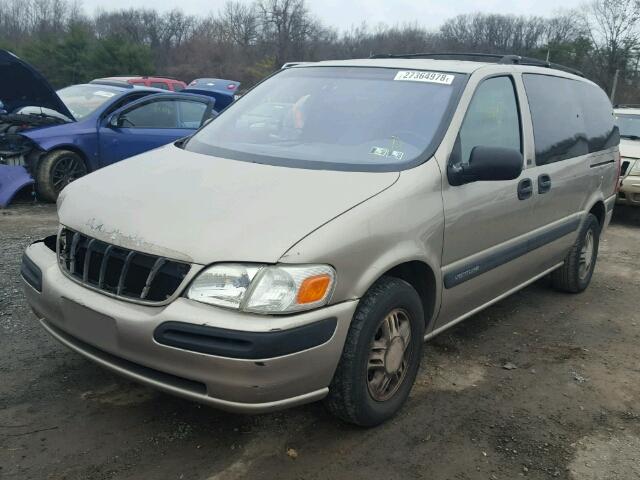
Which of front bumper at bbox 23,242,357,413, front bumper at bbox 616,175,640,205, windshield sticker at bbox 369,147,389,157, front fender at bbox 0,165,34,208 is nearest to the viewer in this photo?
front bumper at bbox 23,242,357,413

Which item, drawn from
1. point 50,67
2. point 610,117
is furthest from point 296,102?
point 50,67

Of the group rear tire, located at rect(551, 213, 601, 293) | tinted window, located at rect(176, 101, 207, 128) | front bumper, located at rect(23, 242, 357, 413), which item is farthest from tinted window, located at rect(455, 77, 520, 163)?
tinted window, located at rect(176, 101, 207, 128)

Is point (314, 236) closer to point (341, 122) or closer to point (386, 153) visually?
point (386, 153)

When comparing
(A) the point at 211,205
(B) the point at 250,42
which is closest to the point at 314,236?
(A) the point at 211,205

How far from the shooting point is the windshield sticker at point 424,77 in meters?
3.49

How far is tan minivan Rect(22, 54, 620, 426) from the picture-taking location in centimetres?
241

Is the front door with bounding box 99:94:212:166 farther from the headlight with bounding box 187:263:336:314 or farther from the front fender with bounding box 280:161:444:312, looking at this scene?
the headlight with bounding box 187:263:336:314

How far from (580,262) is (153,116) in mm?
5871

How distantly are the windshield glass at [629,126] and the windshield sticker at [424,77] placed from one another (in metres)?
7.37

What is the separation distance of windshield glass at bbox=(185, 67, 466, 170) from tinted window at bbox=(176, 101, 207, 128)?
5117 millimetres

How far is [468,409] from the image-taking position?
327 cm

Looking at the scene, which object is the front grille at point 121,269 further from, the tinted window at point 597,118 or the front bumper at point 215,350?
the tinted window at point 597,118

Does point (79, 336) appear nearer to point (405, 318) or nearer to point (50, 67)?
point (405, 318)

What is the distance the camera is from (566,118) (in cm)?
451
